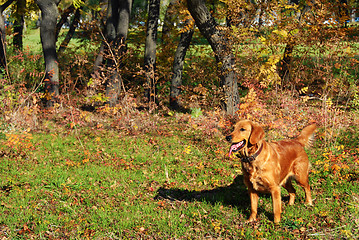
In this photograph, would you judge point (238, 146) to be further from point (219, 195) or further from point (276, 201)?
point (219, 195)

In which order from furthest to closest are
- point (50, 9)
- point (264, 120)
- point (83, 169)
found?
point (50, 9) < point (264, 120) < point (83, 169)

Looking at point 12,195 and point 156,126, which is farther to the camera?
point 156,126

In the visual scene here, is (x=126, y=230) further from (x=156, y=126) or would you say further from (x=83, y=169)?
(x=156, y=126)

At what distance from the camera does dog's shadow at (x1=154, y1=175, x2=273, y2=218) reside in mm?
5164

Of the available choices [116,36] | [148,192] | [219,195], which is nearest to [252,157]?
[219,195]

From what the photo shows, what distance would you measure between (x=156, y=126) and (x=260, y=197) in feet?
13.2

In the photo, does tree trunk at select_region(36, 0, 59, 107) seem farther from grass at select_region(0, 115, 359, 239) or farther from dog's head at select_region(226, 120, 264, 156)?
dog's head at select_region(226, 120, 264, 156)

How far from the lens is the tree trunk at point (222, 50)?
8.68 m

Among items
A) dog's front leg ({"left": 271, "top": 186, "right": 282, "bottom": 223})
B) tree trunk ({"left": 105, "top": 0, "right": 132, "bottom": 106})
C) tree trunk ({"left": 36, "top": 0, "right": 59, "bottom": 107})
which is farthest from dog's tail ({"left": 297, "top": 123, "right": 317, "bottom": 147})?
tree trunk ({"left": 36, "top": 0, "right": 59, "bottom": 107})

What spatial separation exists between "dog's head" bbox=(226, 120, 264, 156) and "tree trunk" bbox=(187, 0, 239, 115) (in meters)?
4.40

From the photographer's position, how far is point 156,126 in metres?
8.67

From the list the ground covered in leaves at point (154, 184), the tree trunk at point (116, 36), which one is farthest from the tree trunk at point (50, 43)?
the tree trunk at point (116, 36)

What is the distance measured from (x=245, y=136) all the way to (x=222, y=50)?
16.0 feet

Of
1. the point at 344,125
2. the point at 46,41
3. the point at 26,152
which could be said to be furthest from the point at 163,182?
the point at 46,41
